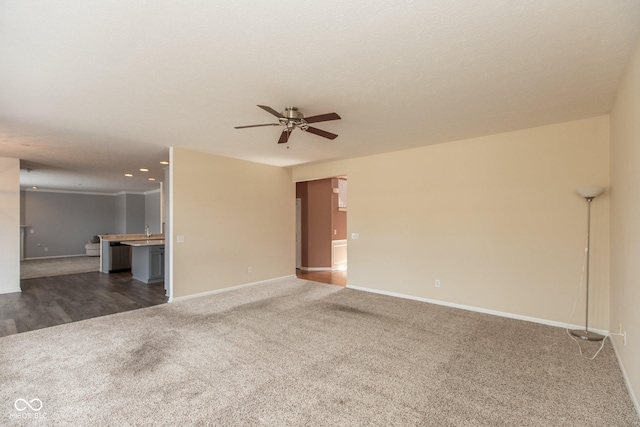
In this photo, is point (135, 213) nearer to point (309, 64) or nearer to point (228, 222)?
point (228, 222)

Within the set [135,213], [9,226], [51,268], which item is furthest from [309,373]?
[135,213]

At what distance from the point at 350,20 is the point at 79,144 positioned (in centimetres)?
495

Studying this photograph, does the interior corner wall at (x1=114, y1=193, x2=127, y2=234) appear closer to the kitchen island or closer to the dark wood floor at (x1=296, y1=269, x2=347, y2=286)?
the kitchen island

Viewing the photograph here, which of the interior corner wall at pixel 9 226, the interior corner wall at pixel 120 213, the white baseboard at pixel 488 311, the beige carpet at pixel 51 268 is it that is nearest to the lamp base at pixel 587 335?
the white baseboard at pixel 488 311

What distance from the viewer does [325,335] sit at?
11.4ft

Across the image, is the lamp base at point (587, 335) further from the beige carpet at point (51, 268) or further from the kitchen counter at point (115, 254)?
the beige carpet at point (51, 268)

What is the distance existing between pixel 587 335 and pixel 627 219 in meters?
1.70

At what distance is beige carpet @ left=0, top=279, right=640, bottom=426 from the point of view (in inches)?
81.4

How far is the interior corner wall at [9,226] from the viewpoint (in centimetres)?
548

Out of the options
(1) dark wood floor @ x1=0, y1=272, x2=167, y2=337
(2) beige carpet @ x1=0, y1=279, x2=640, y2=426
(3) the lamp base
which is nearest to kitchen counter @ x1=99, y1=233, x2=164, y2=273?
(1) dark wood floor @ x1=0, y1=272, x2=167, y2=337

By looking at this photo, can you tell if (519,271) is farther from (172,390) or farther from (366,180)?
(172,390)

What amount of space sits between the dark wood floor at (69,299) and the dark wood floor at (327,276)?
3122 mm

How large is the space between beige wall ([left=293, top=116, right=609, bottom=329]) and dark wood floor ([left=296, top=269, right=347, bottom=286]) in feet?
2.98

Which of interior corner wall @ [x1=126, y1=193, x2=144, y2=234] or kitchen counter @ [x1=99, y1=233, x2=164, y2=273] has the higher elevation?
interior corner wall @ [x1=126, y1=193, x2=144, y2=234]
